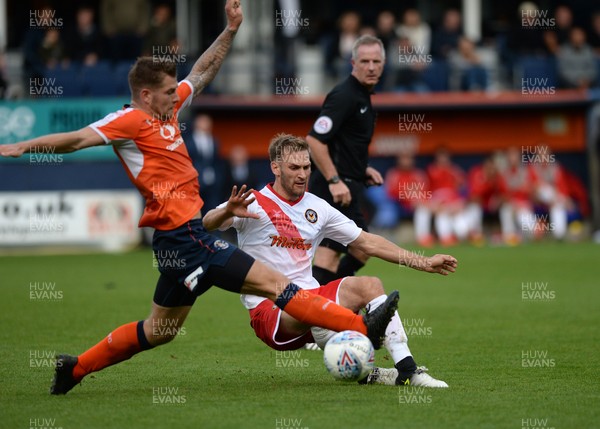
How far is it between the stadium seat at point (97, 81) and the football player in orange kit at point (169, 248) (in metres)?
15.1

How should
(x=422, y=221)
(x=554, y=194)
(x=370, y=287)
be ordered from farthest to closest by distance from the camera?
1. (x=554, y=194)
2. (x=422, y=221)
3. (x=370, y=287)

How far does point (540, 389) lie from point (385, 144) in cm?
1748

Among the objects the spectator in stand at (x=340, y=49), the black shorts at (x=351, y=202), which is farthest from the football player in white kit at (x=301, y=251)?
the spectator in stand at (x=340, y=49)

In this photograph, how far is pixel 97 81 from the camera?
2150cm

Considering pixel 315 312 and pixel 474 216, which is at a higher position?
pixel 315 312

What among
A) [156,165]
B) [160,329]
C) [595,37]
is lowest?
[160,329]

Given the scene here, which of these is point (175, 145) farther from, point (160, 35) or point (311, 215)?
point (160, 35)

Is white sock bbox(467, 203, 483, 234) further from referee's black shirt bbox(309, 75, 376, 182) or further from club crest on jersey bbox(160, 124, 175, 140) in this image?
club crest on jersey bbox(160, 124, 175, 140)

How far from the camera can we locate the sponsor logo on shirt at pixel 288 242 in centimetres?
694

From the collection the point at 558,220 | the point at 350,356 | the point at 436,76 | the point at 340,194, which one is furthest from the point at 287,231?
the point at 436,76

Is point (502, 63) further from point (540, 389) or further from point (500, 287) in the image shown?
point (540, 389)

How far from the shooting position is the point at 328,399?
629 cm

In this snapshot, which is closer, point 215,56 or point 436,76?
point 215,56

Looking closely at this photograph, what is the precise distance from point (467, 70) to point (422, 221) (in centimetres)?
359
